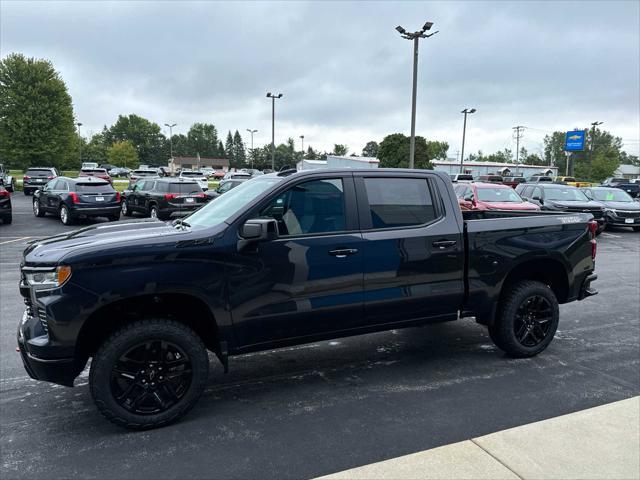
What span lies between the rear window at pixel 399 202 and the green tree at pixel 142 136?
142903mm

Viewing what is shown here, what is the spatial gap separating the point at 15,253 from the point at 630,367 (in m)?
12.2

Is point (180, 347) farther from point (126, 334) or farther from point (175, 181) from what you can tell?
point (175, 181)

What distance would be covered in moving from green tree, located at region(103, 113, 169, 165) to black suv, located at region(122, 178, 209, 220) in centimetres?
12740

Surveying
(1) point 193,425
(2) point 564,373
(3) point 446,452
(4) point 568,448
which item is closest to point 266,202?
(1) point 193,425

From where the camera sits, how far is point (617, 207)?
1831 centimetres

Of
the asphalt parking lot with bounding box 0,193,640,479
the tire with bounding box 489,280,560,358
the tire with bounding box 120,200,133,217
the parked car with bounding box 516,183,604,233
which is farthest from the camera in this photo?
the tire with bounding box 120,200,133,217

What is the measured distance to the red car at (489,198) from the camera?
579 inches

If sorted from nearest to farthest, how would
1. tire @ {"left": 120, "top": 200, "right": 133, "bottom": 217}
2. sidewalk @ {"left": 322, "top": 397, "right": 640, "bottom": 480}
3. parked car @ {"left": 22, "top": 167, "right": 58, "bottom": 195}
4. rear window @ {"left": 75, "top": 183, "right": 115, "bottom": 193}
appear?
sidewalk @ {"left": 322, "top": 397, "right": 640, "bottom": 480}, rear window @ {"left": 75, "top": 183, "right": 115, "bottom": 193}, tire @ {"left": 120, "top": 200, "right": 133, "bottom": 217}, parked car @ {"left": 22, "top": 167, "right": 58, "bottom": 195}

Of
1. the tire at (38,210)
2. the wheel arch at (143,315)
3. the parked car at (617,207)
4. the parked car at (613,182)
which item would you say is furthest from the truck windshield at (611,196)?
the tire at (38,210)

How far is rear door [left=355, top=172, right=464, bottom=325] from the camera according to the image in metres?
4.13

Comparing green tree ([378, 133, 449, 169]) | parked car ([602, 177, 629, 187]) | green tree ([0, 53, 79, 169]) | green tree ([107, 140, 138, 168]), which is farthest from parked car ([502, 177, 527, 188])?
Answer: green tree ([107, 140, 138, 168])

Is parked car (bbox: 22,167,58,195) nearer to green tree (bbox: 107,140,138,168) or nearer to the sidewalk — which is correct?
the sidewalk

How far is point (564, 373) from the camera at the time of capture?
15.2 feet

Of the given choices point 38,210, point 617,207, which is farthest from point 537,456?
point 38,210
